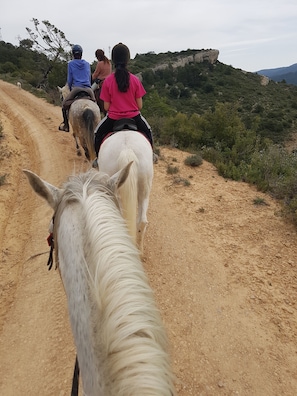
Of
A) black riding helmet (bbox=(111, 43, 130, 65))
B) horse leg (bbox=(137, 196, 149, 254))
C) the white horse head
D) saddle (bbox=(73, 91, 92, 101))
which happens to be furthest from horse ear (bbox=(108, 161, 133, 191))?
saddle (bbox=(73, 91, 92, 101))

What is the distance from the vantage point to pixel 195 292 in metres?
4.30

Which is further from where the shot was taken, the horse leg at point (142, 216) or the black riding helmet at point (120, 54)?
the horse leg at point (142, 216)

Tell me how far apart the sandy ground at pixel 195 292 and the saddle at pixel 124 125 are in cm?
178

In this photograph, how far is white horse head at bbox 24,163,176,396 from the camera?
3.54 ft

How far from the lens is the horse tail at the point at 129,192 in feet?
11.5

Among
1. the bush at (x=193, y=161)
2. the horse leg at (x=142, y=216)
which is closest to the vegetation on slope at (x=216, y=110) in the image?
the bush at (x=193, y=161)

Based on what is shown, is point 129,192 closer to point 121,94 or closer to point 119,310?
point 121,94

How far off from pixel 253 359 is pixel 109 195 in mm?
2805

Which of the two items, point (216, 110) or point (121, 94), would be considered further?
point (216, 110)

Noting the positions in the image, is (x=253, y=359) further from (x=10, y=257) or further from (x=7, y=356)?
(x=10, y=257)

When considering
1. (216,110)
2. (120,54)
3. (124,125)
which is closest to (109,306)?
(124,125)

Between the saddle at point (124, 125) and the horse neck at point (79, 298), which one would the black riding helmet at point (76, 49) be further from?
the horse neck at point (79, 298)

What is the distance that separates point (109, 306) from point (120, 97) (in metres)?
3.68

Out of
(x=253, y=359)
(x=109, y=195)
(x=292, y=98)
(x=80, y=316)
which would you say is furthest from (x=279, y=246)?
(x=292, y=98)
